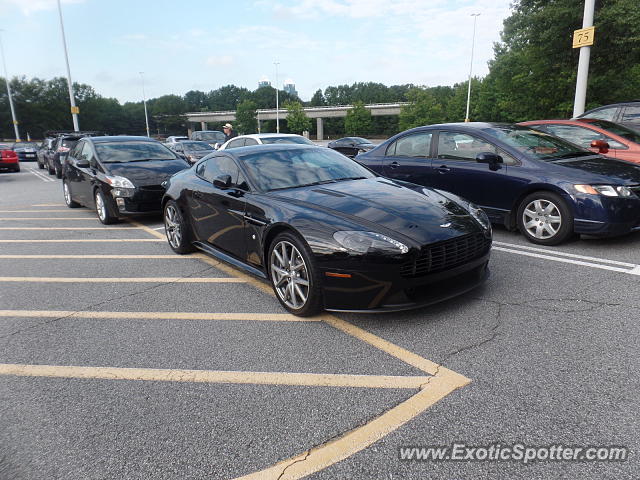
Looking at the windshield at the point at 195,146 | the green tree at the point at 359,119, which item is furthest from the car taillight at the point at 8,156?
the green tree at the point at 359,119

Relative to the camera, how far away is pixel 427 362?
2.89 metres

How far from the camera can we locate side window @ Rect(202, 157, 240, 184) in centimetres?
464

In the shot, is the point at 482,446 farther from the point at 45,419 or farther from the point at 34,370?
the point at 34,370

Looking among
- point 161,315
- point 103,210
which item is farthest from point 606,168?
point 103,210

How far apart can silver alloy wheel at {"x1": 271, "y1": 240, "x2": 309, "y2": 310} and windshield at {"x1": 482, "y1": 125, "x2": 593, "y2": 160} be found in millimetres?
3670

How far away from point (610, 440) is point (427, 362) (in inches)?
41.3

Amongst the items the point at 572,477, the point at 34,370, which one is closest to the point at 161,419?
the point at 34,370

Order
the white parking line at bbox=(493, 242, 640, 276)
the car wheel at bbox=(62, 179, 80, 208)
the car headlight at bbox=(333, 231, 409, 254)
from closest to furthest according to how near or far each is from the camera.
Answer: the car headlight at bbox=(333, 231, 409, 254)
the white parking line at bbox=(493, 242, 640, 276)
the car wheel at bbox=(62, 179, 80, 208)

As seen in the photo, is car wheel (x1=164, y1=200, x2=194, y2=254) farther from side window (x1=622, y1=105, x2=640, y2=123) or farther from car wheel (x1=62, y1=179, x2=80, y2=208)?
side window (x1=622, y1=105, x2=640, y2=123)

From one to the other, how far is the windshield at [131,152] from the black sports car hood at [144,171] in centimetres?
25

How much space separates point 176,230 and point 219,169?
127 centimetres

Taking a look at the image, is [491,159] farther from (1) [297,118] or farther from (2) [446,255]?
(1) [297,118]

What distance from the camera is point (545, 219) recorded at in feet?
17.6

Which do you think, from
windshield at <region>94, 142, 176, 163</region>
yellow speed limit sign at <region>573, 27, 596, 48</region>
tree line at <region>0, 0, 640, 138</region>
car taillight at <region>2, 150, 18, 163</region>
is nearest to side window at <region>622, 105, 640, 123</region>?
yellow speed limit sign at <region>573, 27, 596, 48</region>
